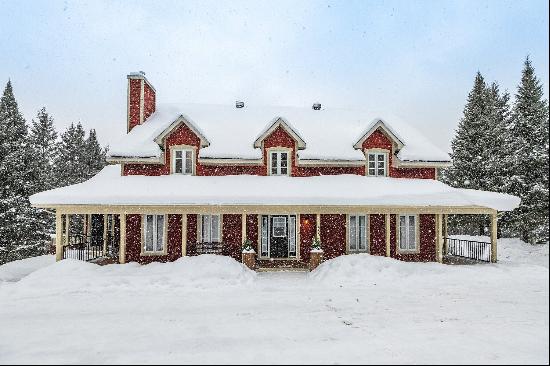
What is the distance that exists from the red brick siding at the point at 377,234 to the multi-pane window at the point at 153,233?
393 inches

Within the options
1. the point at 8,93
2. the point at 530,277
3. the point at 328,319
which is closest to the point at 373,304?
the point at 328,319

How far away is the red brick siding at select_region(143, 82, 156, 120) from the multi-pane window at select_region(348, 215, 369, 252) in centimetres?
1278

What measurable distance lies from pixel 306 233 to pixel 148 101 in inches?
471

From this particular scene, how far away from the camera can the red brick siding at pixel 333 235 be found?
18469 mm

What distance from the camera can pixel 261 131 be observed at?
739 inches

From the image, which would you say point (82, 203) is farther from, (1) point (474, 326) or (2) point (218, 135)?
(1) point (474, 326)

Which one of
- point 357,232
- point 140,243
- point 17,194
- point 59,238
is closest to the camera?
point 59,238

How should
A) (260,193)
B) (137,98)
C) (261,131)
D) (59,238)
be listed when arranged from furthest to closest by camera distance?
(137,98), (261,131), (260,193), (59,238)

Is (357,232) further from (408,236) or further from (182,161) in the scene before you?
(182,161)

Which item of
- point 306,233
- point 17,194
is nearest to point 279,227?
point 306,233

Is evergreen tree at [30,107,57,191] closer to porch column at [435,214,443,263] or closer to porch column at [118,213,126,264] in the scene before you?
porch column at [118,213,126,264]

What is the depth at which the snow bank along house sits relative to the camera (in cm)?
1584

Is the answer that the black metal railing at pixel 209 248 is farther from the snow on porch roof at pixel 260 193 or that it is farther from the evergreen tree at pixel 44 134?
the evergreen tree at pixel 44 134

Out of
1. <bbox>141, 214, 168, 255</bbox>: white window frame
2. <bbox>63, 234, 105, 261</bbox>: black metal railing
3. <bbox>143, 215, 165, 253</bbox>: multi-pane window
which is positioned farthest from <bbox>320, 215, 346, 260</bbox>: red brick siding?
<bbox>63, 234, 105, 261</bbox>: black metal railing
